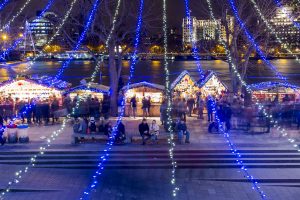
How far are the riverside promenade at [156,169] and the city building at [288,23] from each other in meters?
9.72

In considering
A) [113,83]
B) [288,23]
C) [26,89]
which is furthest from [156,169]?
[288,23]

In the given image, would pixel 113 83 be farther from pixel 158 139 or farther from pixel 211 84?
pixel 158 139

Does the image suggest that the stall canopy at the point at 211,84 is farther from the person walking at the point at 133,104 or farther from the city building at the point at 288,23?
the person walking at the point at 133,104

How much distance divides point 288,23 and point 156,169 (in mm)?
15676

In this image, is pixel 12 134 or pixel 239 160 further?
pixel 12 134

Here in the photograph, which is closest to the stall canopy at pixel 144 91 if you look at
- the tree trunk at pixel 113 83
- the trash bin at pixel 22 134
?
the tree trunk at pixel 113 83

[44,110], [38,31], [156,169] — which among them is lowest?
[156,169]

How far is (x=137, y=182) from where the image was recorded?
13.9m

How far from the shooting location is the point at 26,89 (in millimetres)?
25359

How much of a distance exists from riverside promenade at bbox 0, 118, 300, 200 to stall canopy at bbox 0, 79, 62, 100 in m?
8.05

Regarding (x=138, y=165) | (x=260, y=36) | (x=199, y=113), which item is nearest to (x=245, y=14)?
(x=260, y=36)

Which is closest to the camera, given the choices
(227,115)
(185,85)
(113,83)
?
(227,115)

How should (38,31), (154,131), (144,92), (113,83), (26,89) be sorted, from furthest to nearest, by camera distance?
1. (38,31)
2. (26,89)
3. (144,92)
4. (113,83)
5. (154,131)

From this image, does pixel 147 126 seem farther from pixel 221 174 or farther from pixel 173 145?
pixel 221 174
